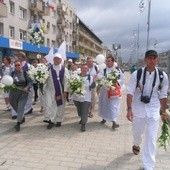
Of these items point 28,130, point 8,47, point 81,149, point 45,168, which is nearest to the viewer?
point 45,168

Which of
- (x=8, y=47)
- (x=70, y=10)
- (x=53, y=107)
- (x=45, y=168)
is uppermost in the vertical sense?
(x=70, y=10)

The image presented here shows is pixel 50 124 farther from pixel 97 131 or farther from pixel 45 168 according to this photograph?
pixel 45 168

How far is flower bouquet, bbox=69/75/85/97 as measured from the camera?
856cm

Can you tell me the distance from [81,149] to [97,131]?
5.78ft

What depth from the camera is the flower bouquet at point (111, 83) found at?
8.70 m

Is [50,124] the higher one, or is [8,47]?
[8,47]

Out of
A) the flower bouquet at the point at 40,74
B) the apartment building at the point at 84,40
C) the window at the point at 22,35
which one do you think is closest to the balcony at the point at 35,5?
the window at the point at 22,35

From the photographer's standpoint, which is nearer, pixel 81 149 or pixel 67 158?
pixel 67 158

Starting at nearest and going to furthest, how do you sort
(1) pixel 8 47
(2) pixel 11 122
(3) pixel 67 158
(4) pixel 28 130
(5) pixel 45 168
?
(5) pixel 45 168 → (3) pixel 67 158 → (4) pixel 28 130 → (2) pixel 11 122 → (1) pixel 8 47

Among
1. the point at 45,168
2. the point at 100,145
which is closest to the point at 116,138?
the point at 100,145

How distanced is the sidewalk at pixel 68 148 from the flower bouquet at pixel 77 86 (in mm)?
930

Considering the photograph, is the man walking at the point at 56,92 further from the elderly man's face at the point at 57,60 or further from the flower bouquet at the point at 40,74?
the flower bouquet at the point at 40,74

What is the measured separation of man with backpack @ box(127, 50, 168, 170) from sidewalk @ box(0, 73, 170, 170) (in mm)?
575

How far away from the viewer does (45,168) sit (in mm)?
5445
